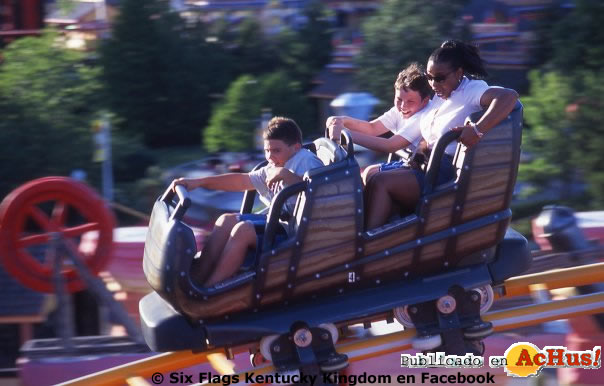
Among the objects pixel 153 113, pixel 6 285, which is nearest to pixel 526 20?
pixel 153 113

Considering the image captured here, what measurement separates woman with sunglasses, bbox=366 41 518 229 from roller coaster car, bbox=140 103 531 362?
0.06 meters

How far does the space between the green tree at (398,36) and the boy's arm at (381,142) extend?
13.2 m

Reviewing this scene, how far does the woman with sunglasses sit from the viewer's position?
3951 millimetres

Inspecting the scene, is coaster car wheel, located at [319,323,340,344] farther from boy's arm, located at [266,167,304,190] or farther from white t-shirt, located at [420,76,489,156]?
white t-shirt, located at [420,76,489,156]

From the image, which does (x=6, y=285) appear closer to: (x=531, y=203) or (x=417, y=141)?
(x=417, y=141)

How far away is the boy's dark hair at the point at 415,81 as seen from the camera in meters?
4.36

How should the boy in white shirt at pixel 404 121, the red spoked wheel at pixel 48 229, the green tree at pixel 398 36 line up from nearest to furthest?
the boy in white shirt at pixel 404 121
the red spoked wheel at pixel 48 229
the green tree at pixel 398 36

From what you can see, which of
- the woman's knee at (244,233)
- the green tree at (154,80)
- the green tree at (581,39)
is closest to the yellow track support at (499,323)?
the woman's knee at (244,233)

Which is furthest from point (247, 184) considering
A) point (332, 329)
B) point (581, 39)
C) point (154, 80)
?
point (154, 80)

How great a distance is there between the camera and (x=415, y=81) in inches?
173

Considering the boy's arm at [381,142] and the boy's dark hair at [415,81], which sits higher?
the boy's dark hair at [415,81]

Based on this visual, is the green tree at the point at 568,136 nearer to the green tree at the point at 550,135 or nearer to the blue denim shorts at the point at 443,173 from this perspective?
the green tree at the point at 550,135

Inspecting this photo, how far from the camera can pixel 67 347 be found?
229 inches

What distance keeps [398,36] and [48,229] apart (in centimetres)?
1382
